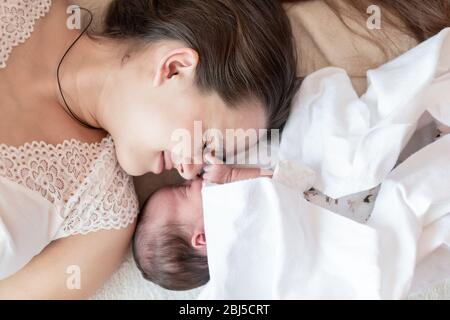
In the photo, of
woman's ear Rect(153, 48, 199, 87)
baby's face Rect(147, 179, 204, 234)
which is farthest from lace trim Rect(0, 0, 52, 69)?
baby's face Rect(147, 179, 204, 234)

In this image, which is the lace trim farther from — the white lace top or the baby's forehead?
the baby's forehead

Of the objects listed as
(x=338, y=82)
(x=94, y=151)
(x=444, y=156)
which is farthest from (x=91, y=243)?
(x=444, y=156)

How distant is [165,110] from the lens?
97cm

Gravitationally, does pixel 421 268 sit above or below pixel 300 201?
below

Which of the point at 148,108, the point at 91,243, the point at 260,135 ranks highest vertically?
the point at 148,108

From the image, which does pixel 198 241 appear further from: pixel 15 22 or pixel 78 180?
pixel 15 22

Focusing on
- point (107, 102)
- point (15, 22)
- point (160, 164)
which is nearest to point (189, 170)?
point (160, 164)

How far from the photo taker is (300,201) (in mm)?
1005

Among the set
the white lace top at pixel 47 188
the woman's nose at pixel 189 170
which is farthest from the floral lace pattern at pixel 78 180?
the woman's nose at pixel 189 170

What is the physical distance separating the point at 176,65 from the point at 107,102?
160mm

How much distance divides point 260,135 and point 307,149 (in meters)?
0.10

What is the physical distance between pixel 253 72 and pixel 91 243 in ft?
1.50
